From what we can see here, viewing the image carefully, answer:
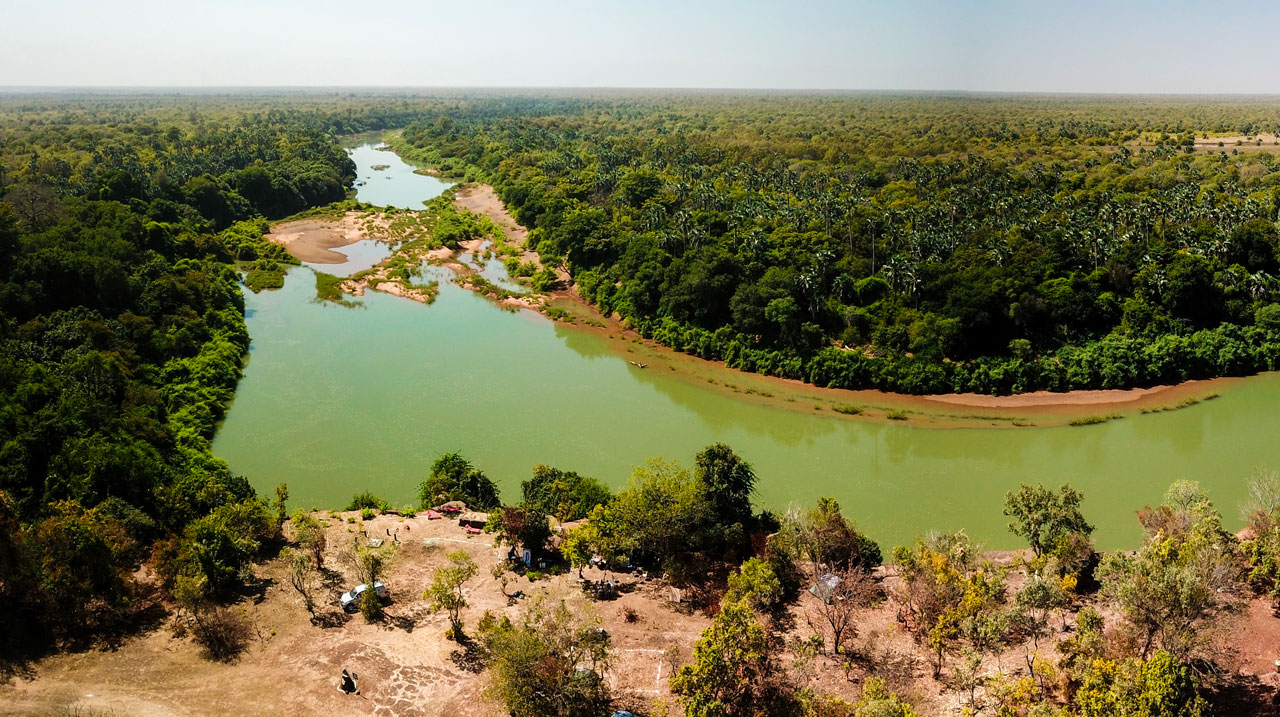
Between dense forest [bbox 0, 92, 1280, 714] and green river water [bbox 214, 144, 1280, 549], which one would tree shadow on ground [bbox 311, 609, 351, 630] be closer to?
dense forest [bbox 0, 92, 1280, 714]

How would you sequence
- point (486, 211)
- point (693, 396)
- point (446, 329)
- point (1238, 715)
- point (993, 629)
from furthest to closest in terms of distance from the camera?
point (486, 211)
point (446, 329)
point (693, 396)
point (993, 629)
point (1238, 715)

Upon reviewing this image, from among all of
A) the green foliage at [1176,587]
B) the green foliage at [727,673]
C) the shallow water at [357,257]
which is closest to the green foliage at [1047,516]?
the green foliage at [1176,587]

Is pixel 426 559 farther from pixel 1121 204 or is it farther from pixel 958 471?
pixel 1121 204

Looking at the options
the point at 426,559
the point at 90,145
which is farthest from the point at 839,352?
the point at 90,145

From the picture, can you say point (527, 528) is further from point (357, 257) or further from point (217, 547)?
point (357, 257)

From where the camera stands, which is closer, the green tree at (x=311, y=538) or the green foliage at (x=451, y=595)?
the green foliage at (x=451, y=595)

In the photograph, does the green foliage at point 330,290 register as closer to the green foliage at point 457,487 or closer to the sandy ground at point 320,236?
the sandy ground at point 320,236
